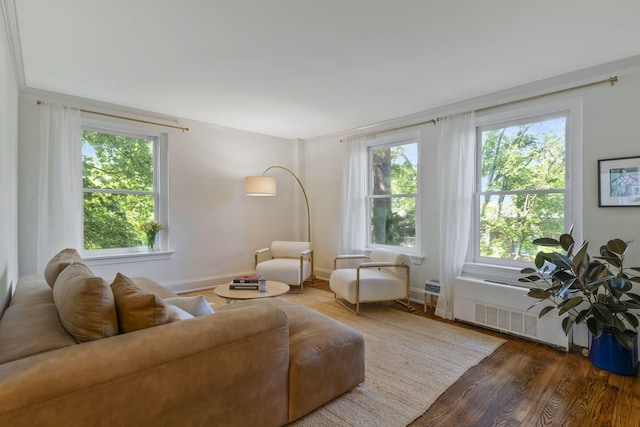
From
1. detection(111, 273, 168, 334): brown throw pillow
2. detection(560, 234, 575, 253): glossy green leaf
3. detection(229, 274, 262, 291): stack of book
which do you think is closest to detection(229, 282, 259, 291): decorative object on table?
detection(229, 274, 262, 291): stack of book

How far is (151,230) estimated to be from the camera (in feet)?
13.2

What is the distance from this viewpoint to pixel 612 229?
2.68 m

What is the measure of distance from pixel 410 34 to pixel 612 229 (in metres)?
2.38

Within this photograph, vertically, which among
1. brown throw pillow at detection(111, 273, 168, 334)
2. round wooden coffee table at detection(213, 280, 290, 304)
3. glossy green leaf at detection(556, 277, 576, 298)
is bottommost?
round wooden coffee table at detection(213, 280, 290, 304)

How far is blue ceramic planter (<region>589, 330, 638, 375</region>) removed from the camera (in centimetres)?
230

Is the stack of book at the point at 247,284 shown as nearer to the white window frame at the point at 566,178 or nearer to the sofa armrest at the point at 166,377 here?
the sofa armrest at the point at 166,377

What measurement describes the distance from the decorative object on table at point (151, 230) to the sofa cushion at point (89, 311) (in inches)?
112

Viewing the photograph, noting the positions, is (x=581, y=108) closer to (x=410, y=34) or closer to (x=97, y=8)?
(x=410, y=34)

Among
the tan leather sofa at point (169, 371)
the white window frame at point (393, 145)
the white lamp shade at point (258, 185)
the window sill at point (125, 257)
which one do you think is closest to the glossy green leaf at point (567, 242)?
the white window frame at point (393, 145)

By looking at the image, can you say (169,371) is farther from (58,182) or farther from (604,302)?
(58,182)

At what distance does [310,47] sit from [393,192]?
259 centimetres

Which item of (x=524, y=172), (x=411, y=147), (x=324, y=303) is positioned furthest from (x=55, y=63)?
(x=524, y=172)

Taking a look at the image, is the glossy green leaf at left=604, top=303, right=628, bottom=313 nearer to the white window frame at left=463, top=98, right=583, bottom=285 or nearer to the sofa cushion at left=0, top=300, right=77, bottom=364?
the white window frame at left=463, top=98, right=583, bottom=285

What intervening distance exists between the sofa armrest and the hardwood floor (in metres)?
0.94
